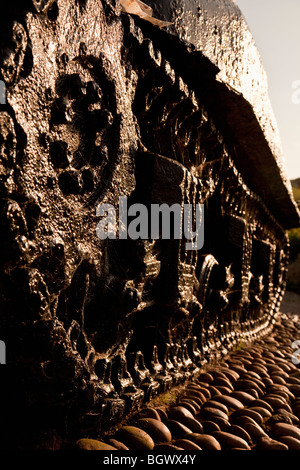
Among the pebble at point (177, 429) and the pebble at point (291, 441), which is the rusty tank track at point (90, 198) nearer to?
the pebble at point (177, 429)

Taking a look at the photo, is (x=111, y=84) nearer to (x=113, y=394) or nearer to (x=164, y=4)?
(x=164, y=4)

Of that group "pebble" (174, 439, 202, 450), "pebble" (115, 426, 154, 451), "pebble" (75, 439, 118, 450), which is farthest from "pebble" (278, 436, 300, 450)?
"pebble" (75, 439, 118, 450)

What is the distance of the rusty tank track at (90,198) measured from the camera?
1220 millimetres

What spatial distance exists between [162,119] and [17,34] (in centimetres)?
104

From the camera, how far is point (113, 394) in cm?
169

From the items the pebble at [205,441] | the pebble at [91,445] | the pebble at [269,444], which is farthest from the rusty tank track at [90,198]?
the pebble at [269,444]

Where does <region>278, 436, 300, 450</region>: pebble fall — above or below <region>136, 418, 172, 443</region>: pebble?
below

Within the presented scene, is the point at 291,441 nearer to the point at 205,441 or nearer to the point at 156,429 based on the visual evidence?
the point at 205,441

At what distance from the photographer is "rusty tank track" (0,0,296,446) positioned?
4.00ft

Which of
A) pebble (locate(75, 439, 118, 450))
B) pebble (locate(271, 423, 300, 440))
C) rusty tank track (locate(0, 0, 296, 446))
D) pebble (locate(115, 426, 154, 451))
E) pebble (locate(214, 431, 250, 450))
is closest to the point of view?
rusty tank track (locate(0, 0, 296, 446))

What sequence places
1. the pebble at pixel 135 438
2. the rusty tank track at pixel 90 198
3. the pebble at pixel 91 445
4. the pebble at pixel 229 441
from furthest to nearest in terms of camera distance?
the pebble at pixel 229 441 < the pebble at pixel 135 438 < the pebble at pixel 91 445 < the rusty tank track at pixel 90 198

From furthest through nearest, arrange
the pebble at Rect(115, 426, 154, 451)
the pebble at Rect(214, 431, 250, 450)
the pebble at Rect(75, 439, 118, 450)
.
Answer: the pebble at Rect(214, 431, 250, 450), the pebble at Rect(115, 426, 154, 451), the pebble at Rect(75, 439, 118, 450)

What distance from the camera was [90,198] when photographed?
1.59 m

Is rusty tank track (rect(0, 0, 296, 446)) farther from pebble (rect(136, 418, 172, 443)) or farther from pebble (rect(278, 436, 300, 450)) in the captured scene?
pebble (rect(278, 436, 300, 450))
